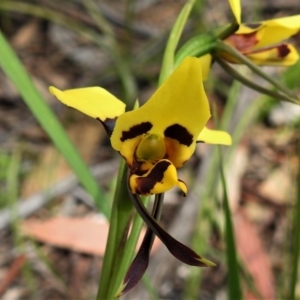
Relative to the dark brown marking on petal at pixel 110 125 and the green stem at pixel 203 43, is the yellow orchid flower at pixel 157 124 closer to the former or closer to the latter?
the dark brown marking on petal at pixel 110 125

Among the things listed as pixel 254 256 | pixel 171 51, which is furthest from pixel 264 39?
pixel 254 256

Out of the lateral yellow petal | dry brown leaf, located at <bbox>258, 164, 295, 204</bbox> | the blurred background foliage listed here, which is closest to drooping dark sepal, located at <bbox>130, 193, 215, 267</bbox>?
the lateral yellow petal

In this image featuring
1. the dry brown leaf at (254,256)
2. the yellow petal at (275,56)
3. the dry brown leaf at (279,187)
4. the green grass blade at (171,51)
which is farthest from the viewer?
the dry brown leaf at (279,187)

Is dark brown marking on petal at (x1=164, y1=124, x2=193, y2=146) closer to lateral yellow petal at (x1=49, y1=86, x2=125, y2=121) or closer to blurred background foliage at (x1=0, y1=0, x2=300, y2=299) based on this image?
lateral yellow petal at (x1=49, y1=86, x2=125, y2=121)

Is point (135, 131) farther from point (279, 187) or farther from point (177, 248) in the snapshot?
point (279, 187)

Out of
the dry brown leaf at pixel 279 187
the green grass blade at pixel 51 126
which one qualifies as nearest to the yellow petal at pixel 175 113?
the green grass blade at pixel 51 126

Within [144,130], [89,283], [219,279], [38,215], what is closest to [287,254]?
[219,279]

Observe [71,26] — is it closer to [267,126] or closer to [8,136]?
[8,136]
